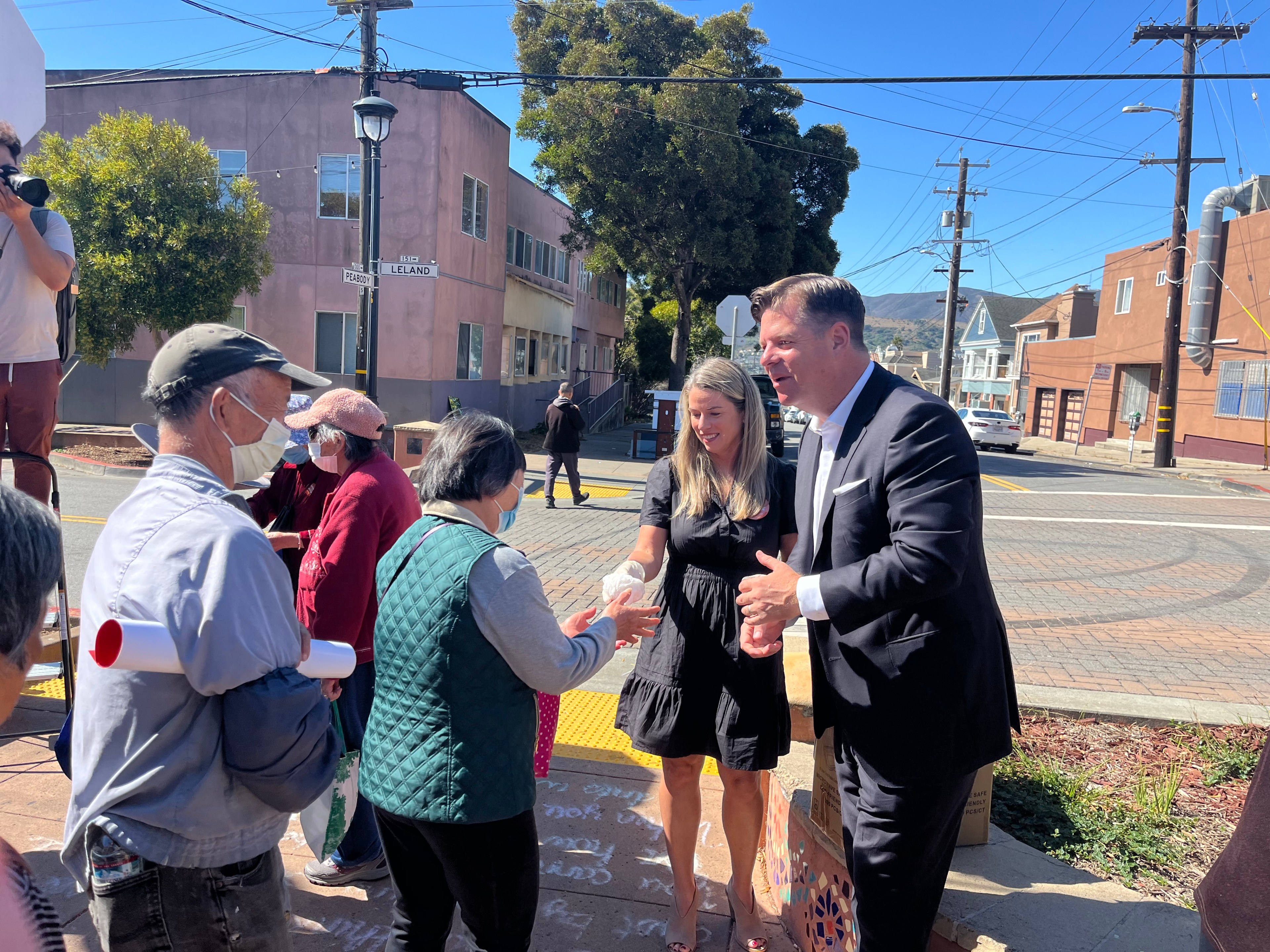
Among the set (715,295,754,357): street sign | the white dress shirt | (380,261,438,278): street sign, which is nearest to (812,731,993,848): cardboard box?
the white dress shirt

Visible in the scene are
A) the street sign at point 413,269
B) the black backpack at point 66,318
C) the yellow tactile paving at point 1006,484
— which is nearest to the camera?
the black backpack at point 66,318

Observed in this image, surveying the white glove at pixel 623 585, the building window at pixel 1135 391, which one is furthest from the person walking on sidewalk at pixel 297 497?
the building window at pixel 1135 391

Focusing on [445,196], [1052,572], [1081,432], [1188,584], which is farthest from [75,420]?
[1081,432]

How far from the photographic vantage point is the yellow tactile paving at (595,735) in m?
4.43

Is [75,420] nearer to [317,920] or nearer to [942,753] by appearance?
[317,920]

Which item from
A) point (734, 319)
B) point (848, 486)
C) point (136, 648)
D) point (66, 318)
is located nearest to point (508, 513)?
point (848, 486)

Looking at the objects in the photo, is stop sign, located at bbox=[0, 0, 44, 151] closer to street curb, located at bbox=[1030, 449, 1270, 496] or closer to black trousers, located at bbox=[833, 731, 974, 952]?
black trousers, located at bbox=[833, 731, 974, 952]

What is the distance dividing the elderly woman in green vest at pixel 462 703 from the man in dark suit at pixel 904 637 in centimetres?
66

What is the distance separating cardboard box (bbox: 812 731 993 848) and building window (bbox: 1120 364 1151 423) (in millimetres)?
35545

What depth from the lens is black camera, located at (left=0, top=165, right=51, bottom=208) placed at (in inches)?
139

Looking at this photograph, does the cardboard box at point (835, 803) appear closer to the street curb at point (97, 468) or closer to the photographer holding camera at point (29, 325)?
the photographer holding camera at point (29, 325)

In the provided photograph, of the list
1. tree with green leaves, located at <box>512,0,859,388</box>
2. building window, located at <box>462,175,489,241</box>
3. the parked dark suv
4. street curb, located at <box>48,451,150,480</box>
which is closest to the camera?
street curb, located at <box>48,451,150,480</box>

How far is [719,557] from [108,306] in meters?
15.5

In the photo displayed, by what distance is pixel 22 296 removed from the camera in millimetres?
3852
